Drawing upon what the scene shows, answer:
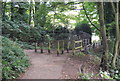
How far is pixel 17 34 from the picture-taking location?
13.8 metres

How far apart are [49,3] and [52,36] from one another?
7377 mm

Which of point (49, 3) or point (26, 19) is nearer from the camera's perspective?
point (49, 3)

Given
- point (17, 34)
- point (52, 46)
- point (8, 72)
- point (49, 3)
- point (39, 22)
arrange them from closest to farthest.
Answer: point (8, 72) → point (49, 3) → point (52, 46) → point (17, 34) → point (39, 22)

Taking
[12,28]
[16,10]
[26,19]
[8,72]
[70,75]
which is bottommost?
[70,75]

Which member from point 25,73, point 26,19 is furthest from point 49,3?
point 26,19

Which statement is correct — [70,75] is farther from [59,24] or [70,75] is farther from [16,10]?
[16,10]

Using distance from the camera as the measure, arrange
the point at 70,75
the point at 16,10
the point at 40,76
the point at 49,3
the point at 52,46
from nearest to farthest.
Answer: the point at 40,76 < the point at 70,75 < the point at 49,3 < the point at 52,46 < the point at 16,10

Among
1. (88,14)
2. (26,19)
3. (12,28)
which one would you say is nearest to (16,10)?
(26,19)

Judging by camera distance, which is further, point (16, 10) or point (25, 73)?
point (16, 10)

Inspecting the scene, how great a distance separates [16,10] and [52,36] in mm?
6119

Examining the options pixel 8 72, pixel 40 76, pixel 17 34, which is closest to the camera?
pixel 8 72

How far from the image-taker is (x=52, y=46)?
12.2 metres

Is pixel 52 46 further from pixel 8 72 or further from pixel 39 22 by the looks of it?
pixel 8 72

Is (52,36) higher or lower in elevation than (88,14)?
lower
